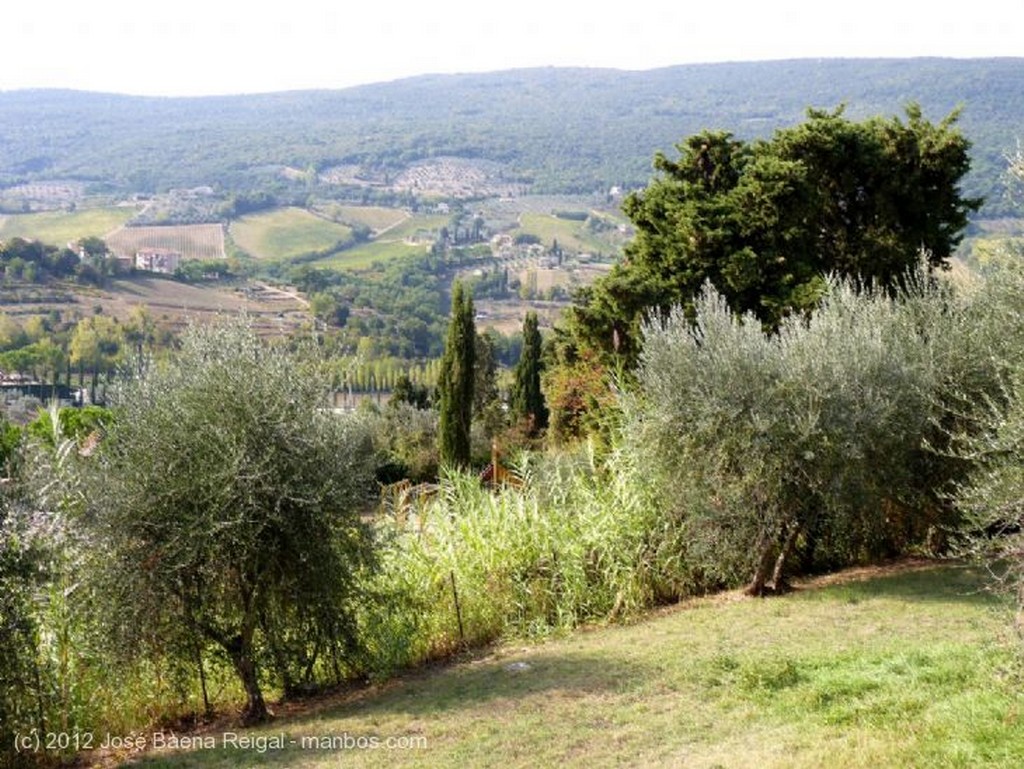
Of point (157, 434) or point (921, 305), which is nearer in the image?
point (157, 434)

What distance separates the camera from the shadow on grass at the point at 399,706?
8977 millimetres

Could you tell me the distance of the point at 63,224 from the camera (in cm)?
14212

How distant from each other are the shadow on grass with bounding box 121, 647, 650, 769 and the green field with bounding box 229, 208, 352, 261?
412ft

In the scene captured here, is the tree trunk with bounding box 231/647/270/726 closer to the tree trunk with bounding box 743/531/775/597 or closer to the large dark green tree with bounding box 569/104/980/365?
the tree trunk with bounding box 743/531/775/597

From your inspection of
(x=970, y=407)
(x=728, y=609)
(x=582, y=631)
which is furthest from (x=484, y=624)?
(x=970, y=407)

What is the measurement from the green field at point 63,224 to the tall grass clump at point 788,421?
12530 cm

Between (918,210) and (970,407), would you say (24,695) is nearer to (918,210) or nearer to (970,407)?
(970,407)

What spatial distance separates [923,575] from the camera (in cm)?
1442

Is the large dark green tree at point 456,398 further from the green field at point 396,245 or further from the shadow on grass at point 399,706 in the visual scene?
the green field at point 396,245

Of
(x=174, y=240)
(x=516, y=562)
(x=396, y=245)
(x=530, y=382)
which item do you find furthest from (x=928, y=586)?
(x=396, y=245)

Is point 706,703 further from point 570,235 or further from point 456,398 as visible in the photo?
point 570,235

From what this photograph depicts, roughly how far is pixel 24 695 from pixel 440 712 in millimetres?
3781

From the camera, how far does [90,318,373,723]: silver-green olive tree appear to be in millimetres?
9633

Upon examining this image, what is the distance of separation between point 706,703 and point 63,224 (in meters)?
149
